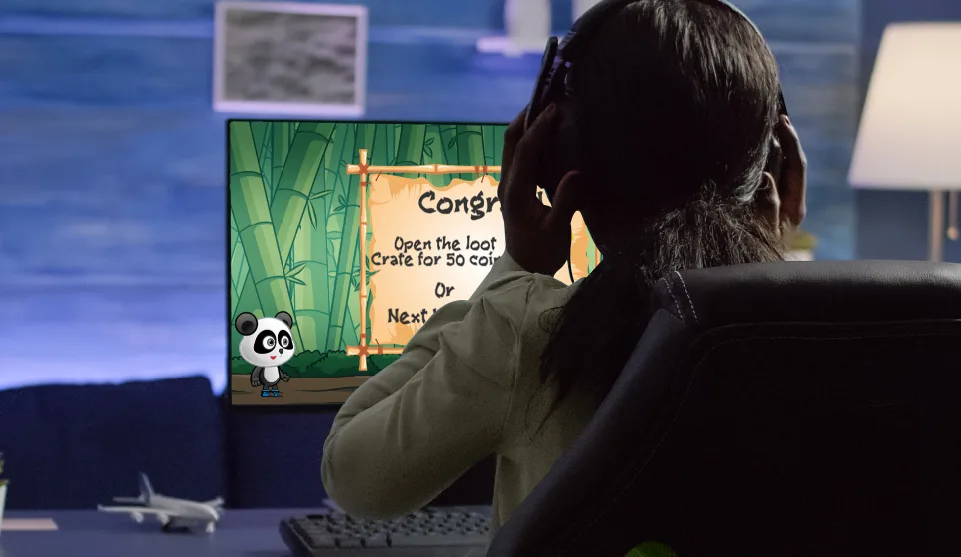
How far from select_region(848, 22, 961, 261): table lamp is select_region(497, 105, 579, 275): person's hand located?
1.49 metres

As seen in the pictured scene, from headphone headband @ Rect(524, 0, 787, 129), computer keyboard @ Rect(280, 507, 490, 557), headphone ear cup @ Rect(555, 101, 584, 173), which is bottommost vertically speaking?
computer keyboard @ Rect(280, 507, 490, 557)

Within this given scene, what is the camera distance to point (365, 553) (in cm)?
122

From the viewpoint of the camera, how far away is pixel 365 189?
1622 mm

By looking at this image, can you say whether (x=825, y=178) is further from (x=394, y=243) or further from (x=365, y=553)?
(x=365, y=553)

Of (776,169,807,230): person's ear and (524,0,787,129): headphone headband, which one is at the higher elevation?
(524,0,787,129): headphone headband

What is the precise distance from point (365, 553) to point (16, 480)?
0.73 m

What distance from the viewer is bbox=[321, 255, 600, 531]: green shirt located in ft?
2.29

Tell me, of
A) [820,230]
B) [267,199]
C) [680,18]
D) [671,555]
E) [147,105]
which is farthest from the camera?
[820,230]

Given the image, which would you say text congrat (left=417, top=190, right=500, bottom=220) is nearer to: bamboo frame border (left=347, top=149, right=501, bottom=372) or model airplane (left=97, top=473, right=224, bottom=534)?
bamboo frame border (left=347, top=149, right=501, bottom=372)

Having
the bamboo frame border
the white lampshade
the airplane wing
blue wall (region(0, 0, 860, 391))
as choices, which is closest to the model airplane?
the airplane wing

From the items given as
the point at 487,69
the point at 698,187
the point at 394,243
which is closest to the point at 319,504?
the point at 394,243

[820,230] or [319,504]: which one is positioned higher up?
[820,230]

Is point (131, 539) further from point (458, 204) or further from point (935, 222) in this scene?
point (935, 222)

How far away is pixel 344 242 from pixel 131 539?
515 millimetres
